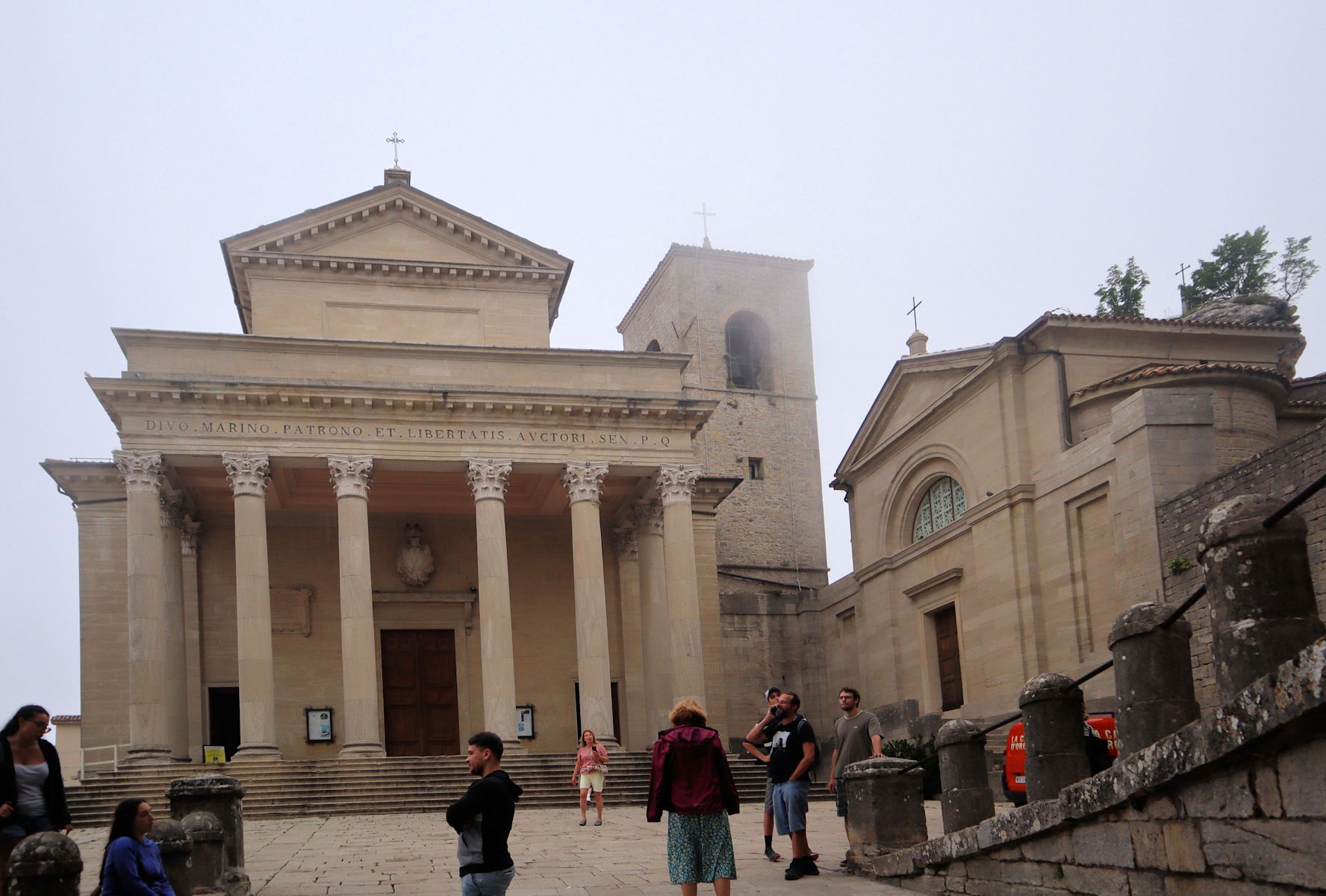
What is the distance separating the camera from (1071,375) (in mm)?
24391

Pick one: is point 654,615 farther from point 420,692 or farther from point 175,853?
point 175,853

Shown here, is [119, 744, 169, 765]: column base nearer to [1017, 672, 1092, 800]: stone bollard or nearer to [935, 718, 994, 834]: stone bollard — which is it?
[935, 718, 994, 834]: stone bollard

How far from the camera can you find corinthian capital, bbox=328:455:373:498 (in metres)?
26.7

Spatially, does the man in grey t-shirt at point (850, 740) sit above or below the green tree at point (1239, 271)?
below

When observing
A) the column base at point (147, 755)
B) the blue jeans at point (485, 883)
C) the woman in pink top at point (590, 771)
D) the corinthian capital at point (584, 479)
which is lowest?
the woman in pink top at point (590, 771)

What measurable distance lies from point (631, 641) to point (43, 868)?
25274 millimetres

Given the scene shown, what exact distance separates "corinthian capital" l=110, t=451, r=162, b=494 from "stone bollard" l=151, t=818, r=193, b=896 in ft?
55.2

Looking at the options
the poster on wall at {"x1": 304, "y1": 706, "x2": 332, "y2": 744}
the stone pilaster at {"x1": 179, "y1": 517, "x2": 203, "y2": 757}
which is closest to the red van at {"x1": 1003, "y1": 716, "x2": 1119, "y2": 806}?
the poster on wall at {"x1": 304, "y1": 706, "x2": 332, "y2": 744}

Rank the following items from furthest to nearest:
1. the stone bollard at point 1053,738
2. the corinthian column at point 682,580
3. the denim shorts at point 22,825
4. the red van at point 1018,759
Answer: the corinthian column at point 682,580 < the red van at point 1018,759 < the stone bollard at point 1053,738 < the denim shorts at point 22,825

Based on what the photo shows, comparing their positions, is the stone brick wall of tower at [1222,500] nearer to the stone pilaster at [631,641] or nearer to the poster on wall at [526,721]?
the stone pilaster at [631,641]

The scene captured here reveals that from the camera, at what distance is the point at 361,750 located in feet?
83.3

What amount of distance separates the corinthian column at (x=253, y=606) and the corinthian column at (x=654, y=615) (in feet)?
27.7

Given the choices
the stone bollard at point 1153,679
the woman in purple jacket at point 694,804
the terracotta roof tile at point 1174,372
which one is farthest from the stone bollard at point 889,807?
the terracotta roof tile at point 1174,372

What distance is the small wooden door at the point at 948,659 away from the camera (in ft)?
90.7
